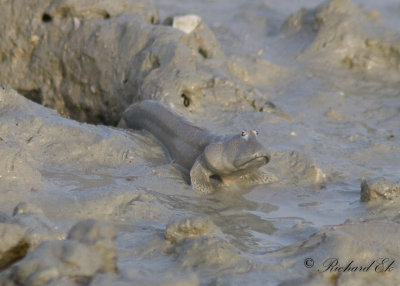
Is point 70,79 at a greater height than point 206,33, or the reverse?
point 206,33

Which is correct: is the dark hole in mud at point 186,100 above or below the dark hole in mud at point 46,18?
below

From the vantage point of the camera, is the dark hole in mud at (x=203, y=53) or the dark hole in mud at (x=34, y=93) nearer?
the dark hole in mud at (x=203, y=53)

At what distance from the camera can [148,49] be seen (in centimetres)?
587

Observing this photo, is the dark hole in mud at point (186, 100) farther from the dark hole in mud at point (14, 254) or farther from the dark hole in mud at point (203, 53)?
the dark hole in mud at point (14, 254)

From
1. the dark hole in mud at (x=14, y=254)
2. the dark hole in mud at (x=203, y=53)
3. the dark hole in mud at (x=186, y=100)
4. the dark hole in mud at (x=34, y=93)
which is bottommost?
the dark hole in mud at (x=34, y=93)

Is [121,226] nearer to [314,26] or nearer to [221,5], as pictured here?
[314,26]

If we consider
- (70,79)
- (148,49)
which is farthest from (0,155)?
(70,79)

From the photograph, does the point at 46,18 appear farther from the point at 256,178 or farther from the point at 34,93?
the point at 256,178

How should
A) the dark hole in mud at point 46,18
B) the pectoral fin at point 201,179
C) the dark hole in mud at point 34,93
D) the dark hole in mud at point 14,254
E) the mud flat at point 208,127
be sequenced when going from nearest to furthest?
the dark hole in mud at point 14,254, the mud flat at point 208,127, the pectoral fin at point 201,179, the dark hole in mud at point 46,18, the dark hole in mud at point 34,93

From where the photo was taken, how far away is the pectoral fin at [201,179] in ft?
13.4

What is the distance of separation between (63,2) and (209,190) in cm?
344

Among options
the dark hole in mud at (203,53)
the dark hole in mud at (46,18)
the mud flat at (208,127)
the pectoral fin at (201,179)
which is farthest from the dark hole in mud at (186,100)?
the dark hole in mud at (46,18)

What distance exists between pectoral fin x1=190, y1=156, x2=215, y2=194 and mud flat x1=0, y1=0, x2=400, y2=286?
0.26 feet

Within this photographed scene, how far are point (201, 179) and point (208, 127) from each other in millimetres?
1158
